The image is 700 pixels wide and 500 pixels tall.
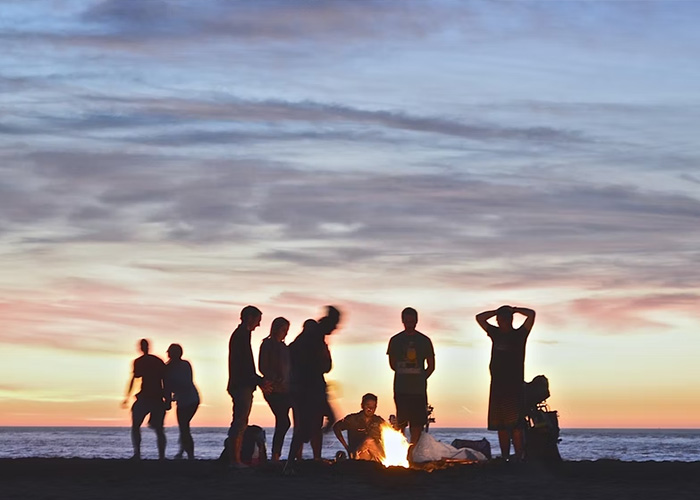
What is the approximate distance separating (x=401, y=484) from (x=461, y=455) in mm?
2683

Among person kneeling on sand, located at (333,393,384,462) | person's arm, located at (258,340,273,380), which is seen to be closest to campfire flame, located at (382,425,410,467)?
person kneeling on sand, located at (333,393,384,462)

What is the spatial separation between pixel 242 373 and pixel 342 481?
197 centimetres

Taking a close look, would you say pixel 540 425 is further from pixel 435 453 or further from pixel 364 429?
pixel 364 429

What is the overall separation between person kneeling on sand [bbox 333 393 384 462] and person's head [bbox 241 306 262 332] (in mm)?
2910

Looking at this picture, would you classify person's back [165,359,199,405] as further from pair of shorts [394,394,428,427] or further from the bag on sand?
the bag on sand

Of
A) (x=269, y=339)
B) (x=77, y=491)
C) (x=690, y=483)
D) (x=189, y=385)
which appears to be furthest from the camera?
(x=189, y=385)

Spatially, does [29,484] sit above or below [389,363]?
below

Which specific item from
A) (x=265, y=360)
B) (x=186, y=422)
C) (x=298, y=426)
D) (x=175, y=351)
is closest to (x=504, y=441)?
(x=298, y=426)

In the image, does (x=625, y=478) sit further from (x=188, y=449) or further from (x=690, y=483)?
(x=188, y=449)

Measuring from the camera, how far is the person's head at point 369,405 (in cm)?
1742

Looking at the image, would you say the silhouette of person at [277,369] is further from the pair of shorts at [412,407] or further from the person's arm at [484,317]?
the person's arm at [484,317]

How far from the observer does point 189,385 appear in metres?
18.1

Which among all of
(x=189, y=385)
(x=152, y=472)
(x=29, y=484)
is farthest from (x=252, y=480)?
(x=189, y=385)

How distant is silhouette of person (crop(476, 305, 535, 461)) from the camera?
52.6ft
